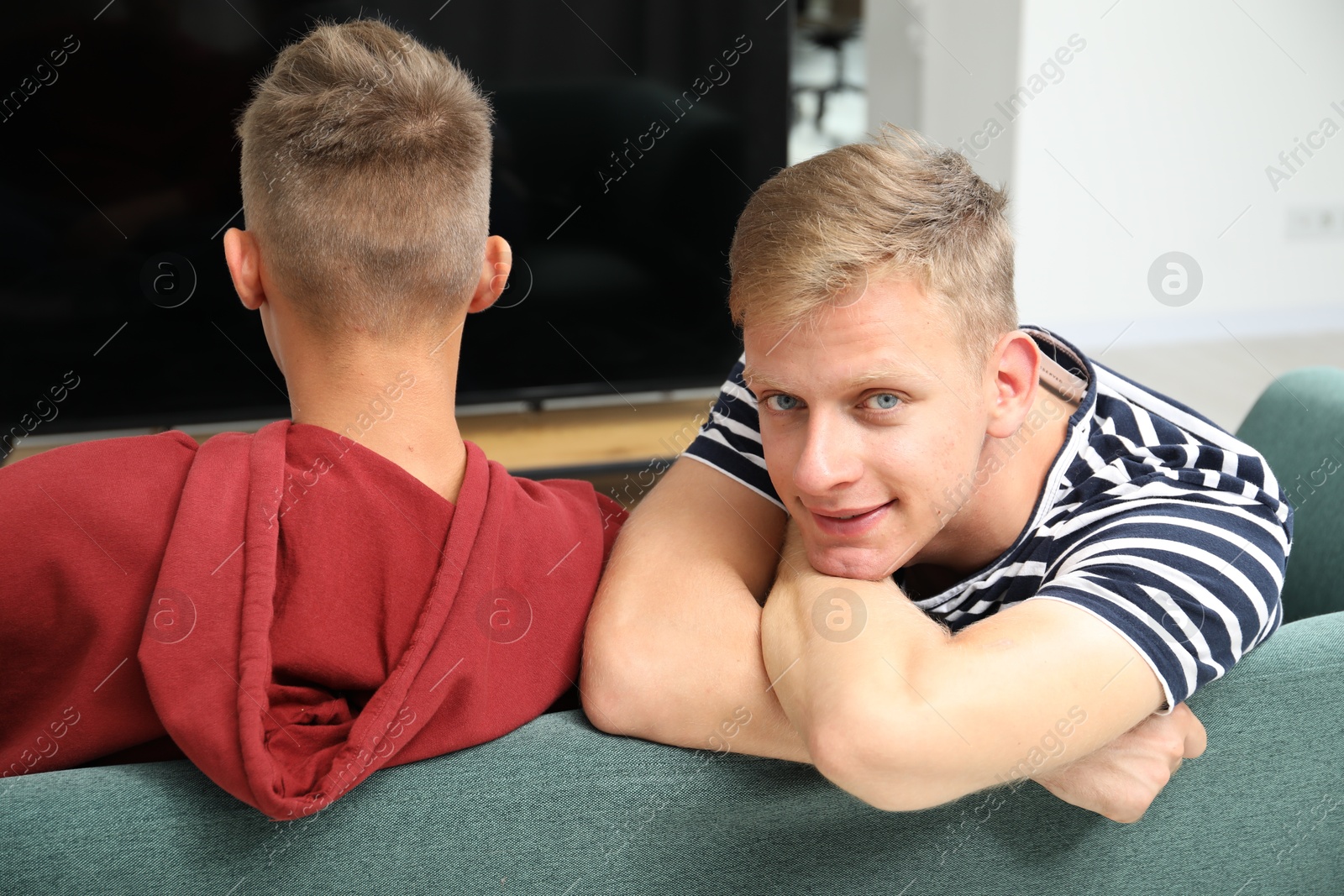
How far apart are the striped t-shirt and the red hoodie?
0.41 meters

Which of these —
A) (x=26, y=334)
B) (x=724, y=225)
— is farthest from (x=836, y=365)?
(x=26, y=334)

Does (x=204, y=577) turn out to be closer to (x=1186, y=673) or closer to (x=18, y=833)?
(x=18, y=833)

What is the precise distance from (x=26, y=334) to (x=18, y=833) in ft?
7.17

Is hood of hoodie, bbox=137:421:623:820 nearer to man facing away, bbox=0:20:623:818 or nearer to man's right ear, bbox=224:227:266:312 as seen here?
man facing away, bbox=0:20:623:818

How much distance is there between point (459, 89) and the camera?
105 cm

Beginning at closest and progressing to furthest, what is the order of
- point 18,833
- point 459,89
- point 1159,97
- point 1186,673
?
point 18,833 < point 1186,673 < point 459,89 < point 1159,97

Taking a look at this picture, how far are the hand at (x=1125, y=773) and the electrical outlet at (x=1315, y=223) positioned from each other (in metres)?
3.93

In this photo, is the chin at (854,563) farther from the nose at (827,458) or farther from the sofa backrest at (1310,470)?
the sofa backrest at (1310,470)

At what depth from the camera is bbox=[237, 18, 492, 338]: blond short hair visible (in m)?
0.94

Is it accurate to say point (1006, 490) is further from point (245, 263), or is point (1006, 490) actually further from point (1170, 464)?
point (245, 263)

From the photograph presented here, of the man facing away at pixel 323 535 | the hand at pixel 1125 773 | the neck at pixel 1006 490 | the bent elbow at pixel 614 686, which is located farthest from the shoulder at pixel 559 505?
the hand at pixel 1125 773

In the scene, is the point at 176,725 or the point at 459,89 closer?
the point at 176,725

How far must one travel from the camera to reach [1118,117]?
143 inches

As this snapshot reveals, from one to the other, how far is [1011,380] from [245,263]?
721 mm
